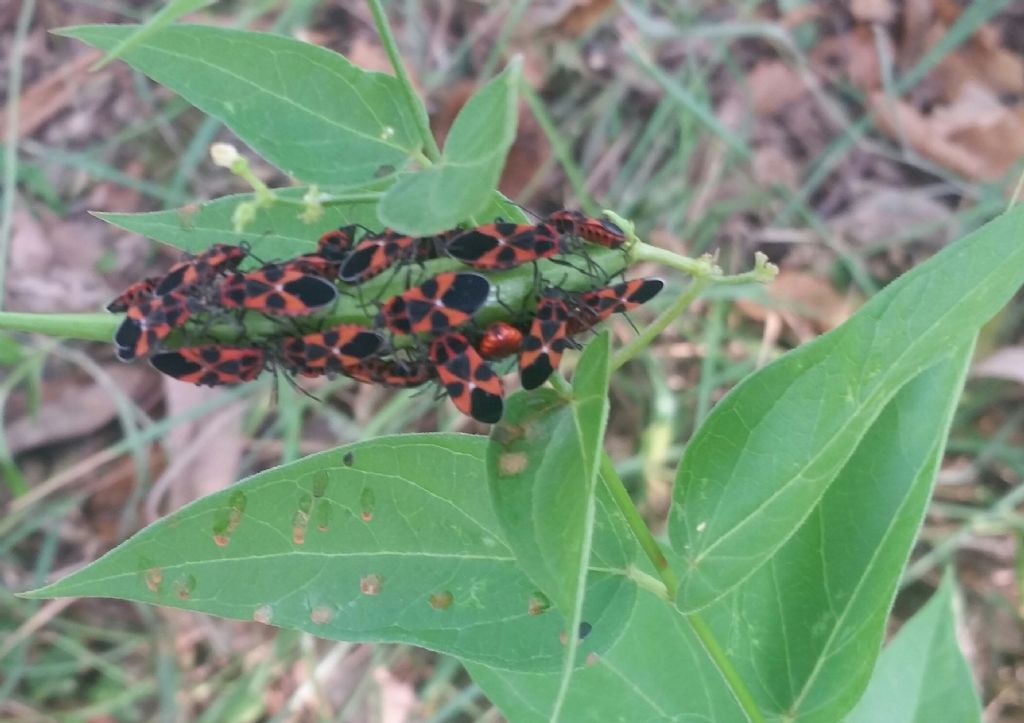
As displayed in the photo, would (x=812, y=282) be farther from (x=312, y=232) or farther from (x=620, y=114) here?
(x=312, y=232)

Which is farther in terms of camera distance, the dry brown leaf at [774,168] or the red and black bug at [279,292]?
the dry brown leaf at [774,168]

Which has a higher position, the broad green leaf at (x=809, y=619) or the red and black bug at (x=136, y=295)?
the red and black bug at (x=136, y=295)

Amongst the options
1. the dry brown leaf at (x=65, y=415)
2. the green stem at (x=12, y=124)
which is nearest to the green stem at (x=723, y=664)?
the dry brown leaf at (x=65, y=415)

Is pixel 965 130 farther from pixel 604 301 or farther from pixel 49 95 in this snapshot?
pixel 49 95

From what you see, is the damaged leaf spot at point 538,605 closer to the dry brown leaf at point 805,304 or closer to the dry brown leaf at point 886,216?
the dry brown leaf at point 805,304

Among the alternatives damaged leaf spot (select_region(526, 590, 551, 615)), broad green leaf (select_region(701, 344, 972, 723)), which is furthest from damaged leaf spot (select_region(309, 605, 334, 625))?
broad green leaf (select_region(701, 344, 972, 723))

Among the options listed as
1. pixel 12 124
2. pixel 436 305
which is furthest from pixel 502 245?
pixel 12 124

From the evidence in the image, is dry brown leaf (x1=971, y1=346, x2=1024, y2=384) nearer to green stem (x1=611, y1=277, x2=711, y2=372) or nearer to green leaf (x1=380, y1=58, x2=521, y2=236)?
green stem (x1=611, y1=277, x2=711, y2=372)

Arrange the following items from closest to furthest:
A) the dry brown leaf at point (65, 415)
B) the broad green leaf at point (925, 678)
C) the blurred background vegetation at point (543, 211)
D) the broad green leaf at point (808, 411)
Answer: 1. the broad green leaf at point (808, 411)
2. the broad green leaf at point (925, 678)
3. the blurred background vegetation at point (543, 211)
4. the dry brown leaf at point (65, 415)
